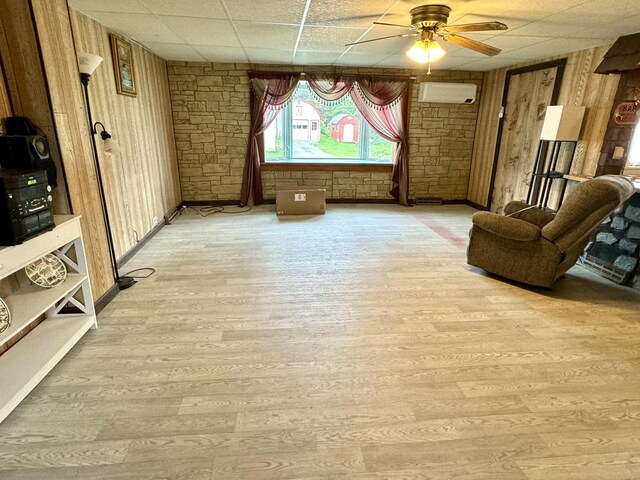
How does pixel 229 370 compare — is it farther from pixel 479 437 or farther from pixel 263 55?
pixel 263 55

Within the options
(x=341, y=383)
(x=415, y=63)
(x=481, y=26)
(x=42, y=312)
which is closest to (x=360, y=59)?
(x=415, y=63)

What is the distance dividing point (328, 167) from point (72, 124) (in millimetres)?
3951

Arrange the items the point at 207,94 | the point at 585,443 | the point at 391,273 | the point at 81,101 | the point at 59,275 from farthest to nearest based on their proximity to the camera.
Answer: the point at 207,94
the point at 391,273
the point at 81,101
the point at 59,275
the point at 585,443

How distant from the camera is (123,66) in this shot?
3592mm

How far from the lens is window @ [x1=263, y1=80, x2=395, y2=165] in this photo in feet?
18.7

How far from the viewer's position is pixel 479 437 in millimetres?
1564

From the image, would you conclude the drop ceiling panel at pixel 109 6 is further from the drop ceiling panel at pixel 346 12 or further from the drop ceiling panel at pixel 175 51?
the drop ceiling panel at pixel 346 12

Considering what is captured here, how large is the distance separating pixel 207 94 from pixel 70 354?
4291mm

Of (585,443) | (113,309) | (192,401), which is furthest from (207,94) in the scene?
(585,443)

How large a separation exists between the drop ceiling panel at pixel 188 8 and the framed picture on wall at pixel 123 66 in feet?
3.00

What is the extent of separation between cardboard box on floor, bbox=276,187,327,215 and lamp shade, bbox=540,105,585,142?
2.92 metres

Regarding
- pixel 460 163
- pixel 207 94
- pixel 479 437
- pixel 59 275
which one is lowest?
pixel 479 437

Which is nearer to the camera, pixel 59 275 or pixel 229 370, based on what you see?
pixel 229 370

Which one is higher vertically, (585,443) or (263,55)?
(263,55)
